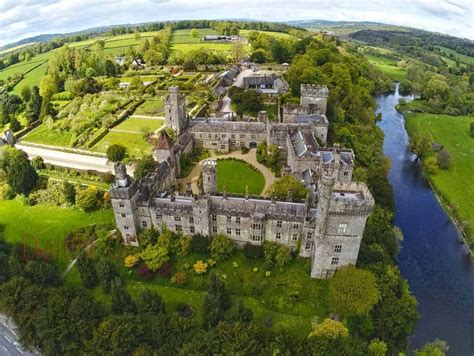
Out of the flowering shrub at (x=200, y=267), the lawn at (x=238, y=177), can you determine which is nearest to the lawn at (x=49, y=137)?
the lawn at (x=238, y=177)

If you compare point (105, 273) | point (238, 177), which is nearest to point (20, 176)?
point (105, 273)

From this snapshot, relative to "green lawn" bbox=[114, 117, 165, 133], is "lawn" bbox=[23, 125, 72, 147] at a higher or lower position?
lower

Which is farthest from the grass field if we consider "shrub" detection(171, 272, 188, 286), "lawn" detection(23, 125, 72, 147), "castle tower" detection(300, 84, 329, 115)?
"shrub" detection(171, 272, 188, 286)

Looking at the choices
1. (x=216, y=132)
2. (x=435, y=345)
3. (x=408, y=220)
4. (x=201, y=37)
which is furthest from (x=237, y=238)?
(x=201, y=37)

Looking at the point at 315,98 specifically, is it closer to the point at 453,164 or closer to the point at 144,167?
the point at 453,164

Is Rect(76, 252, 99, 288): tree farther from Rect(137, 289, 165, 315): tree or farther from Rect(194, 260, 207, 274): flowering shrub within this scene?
Rect(194, 260, 207, 274): flowering shrub

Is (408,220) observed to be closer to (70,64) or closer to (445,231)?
(445,231)
